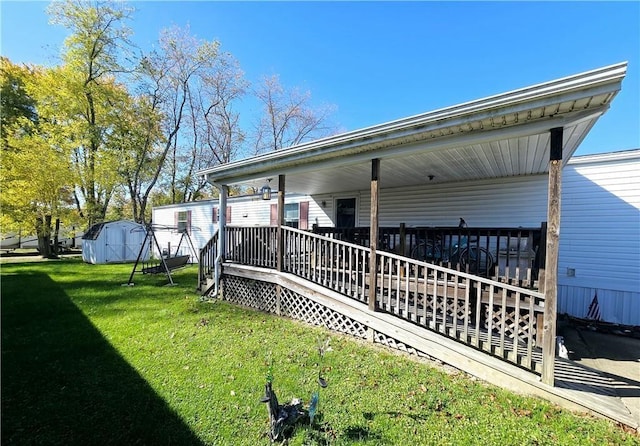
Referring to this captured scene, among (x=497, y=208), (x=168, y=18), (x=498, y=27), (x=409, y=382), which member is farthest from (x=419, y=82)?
(x=409, y=382)

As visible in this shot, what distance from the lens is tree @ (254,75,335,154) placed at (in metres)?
23.5

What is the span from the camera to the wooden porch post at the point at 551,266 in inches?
120

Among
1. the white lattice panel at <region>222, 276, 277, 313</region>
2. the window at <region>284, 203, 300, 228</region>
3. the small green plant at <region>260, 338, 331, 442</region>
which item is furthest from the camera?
the window at <region>284, 203, 300, 228</region>

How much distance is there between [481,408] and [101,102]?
2349 centimetres

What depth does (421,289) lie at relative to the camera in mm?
4484

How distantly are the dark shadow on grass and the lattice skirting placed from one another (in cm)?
276

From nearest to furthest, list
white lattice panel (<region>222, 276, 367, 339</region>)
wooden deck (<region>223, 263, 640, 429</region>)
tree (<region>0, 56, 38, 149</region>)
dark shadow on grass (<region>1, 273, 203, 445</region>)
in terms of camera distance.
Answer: dark shadow on grass (<region>1, 273, 203, 445</region>), wooden deck (<region>223, 263, 640, 429</region>), white lattice panel (<region>222, 276, 367, 339</region>), tree (<region>0, 56, 38, 149</region>)

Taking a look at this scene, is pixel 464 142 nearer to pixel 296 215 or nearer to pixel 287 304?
pixel 287 304

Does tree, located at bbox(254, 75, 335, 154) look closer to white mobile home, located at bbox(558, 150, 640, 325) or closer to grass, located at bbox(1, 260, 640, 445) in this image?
white mobile home, located at bbox(558, 150, 640, 325)

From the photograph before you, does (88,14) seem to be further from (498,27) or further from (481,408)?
(481,408)

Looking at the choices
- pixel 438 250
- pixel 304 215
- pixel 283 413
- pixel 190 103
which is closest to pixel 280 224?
pixel 438 250

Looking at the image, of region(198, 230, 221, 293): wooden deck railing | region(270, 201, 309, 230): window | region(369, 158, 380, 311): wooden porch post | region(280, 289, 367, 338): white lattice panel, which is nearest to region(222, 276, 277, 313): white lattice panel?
region(280, 289, 367, 338): white lattice panel

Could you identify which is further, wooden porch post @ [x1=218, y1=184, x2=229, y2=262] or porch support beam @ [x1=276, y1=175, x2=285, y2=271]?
wooden porch post @ [x1=218, y1=184, x2=229, y2=262]

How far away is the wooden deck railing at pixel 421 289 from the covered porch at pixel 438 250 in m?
0.02
